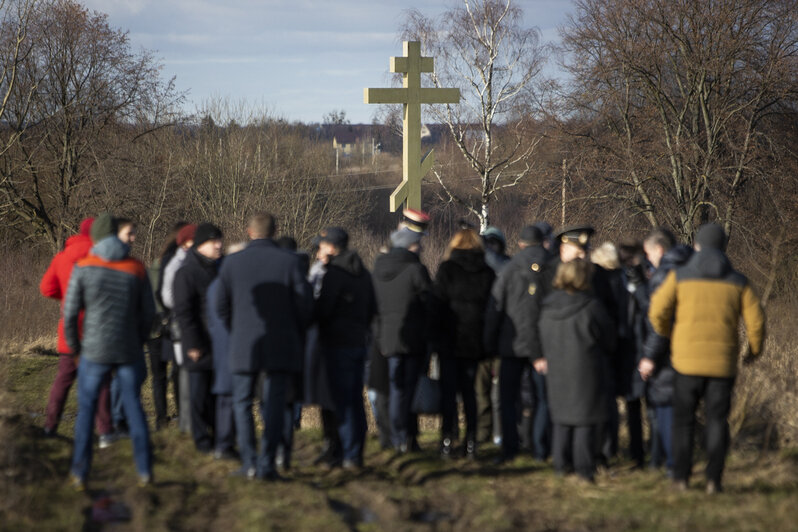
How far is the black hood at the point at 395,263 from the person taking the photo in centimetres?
666

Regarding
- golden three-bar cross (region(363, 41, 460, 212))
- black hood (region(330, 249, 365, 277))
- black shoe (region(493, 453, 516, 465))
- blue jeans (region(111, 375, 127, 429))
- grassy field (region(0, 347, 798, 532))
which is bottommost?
grassy field (region(0, 347, 798, 532))

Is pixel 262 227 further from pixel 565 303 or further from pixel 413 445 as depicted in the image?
pixel 413 445

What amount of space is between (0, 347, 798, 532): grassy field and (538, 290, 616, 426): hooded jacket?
0.51 meters

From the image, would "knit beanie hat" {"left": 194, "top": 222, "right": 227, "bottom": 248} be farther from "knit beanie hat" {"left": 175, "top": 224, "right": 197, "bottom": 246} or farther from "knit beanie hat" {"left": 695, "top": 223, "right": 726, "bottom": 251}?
"knit beanie hat" {"left": 695, "top": 223, "right": 726, "bottom": 251}

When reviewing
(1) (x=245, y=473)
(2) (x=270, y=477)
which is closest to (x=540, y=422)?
(2) (x=270, y=477)

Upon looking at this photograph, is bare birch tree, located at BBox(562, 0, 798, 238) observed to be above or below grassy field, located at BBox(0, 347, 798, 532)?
above

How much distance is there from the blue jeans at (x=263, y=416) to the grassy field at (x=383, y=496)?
165 millimetres

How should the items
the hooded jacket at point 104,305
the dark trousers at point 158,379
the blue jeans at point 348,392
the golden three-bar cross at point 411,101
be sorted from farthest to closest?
the golden three-bar cross at point 411,101, the dark trousers at point 158,379, the blue jeans at point 348,392, the hooded jacket at point 104,305

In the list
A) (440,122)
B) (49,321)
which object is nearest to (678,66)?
(440,122)

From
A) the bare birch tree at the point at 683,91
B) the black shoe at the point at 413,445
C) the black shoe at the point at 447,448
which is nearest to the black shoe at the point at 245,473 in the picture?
the black shoe at the point at 413,445

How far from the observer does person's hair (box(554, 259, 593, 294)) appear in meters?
5.71

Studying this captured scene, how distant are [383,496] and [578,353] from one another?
1.54 meters

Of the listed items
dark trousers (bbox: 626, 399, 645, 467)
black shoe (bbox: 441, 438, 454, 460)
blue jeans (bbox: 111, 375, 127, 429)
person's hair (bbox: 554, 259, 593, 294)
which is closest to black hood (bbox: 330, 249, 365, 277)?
person's hair (bbox: 554, 259, 593, 294)

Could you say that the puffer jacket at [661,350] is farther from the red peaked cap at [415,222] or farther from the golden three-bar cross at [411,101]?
the golden three-bar cross at [411,101]
